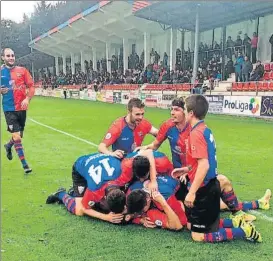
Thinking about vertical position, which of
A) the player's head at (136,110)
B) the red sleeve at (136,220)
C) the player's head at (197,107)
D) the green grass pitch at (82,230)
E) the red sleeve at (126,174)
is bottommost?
the green grass pitch at (82,230)

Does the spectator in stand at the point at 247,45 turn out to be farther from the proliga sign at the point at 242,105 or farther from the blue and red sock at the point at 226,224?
the blue and red sock at the point at 226,224

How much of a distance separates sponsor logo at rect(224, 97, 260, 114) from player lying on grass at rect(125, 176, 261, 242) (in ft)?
39.0

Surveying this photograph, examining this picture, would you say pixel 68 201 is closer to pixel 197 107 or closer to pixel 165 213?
pixel 165 213

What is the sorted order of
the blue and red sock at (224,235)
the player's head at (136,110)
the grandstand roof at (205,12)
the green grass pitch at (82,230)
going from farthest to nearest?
1. the grandstand roof at (205,12)
2. the player's head at (136,110)
3. the blue and red sock at (224,235)
4. the green grass pitch at (82,230)

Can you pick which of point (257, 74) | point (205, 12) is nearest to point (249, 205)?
point (257, 74)

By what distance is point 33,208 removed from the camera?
479 centimetres

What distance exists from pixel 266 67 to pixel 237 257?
62.5 feet

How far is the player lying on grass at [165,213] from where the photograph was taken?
3746mm

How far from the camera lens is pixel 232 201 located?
4.42 m

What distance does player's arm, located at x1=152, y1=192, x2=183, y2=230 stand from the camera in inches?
156

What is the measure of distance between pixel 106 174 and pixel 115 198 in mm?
382

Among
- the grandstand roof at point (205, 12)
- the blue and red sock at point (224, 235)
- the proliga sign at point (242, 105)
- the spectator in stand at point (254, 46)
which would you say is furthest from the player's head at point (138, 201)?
the spectator in stand at point (254, 46)

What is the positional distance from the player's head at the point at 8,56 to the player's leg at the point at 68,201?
2.65 meters

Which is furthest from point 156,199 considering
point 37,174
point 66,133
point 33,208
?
point 66,133
